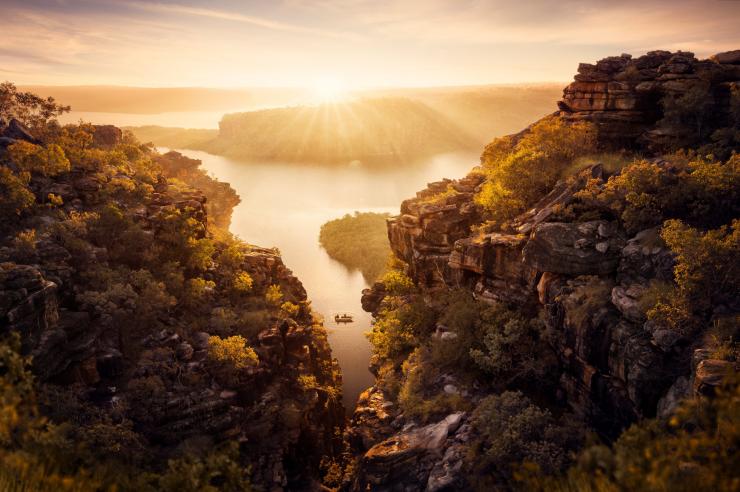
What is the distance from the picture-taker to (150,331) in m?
35.2

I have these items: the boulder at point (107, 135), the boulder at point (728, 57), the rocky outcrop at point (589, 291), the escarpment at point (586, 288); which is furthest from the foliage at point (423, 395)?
the boulder at point (107, 135)

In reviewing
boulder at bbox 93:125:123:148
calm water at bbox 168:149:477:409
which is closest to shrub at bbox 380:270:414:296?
calm water at bbox 168:149:477:409

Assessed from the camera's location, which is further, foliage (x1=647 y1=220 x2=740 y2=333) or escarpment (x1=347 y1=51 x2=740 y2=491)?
escarpment (x1=347 y1=51 x2=740 y2=491)

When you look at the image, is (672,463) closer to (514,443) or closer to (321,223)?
(514,443)

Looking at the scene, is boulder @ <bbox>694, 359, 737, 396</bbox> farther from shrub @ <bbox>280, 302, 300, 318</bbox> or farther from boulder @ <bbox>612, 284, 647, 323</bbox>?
shrub @ <bbox>280, 302, 300, 318</bbox>

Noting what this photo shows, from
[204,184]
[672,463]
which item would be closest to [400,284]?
[672,463]

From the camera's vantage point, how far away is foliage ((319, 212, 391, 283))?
96.8 metres

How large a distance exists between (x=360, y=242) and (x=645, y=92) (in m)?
71.8

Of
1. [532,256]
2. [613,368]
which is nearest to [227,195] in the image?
[532,256]

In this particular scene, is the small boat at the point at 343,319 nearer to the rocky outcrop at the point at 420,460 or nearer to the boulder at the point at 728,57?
the rocky outcrop at the point at 420,460

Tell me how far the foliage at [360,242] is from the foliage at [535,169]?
51414mm

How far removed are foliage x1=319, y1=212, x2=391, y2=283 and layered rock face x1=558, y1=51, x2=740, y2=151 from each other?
180 feet

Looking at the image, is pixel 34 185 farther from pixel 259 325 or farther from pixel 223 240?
pixel 259 325

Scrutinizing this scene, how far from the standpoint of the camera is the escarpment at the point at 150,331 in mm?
25922
